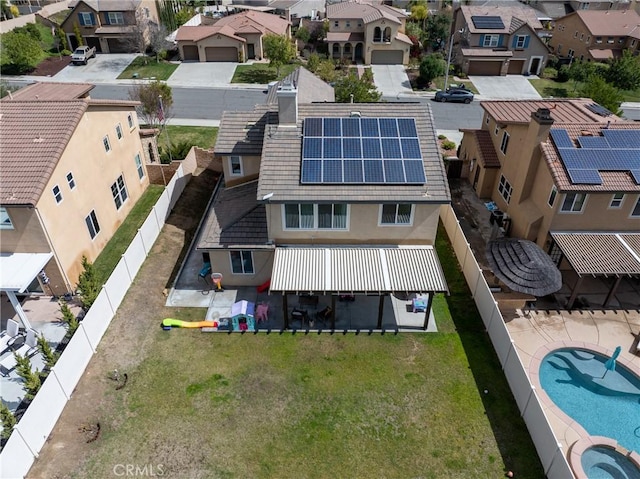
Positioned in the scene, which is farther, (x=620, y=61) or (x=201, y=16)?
(x=201, y=16)

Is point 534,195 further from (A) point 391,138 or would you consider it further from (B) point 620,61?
(B) point 620,61

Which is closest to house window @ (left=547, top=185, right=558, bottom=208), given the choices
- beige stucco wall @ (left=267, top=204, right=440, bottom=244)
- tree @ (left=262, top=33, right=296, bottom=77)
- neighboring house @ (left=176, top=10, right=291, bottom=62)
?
beige stucco wall @ (left=267, top=204, right=440, bottom=244)

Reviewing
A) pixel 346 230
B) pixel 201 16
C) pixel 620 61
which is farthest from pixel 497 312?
pixel 201 16

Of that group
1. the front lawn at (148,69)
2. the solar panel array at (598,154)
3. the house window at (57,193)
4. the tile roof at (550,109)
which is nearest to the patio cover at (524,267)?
the solar panel array at (598,154)

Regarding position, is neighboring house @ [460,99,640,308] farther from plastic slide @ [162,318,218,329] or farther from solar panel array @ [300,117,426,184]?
plastic slide @ [162,318,218,329]

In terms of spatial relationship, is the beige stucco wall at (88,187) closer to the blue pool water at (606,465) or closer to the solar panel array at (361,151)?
the solar panel array at (361,151)

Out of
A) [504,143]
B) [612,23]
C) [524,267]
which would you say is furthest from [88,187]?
[612,23]

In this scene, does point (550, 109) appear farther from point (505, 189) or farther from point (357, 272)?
point (357, 272)
